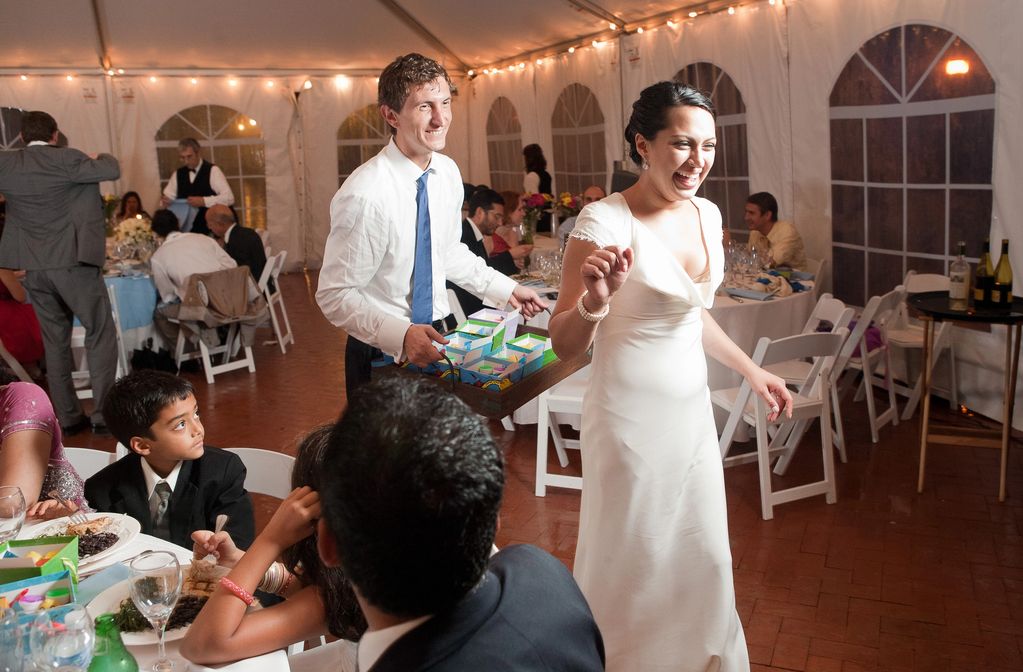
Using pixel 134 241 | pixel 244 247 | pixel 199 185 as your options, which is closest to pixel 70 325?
pixel 134 241

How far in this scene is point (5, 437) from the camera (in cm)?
264

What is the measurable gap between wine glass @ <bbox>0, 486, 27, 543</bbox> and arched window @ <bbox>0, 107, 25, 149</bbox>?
11.4m

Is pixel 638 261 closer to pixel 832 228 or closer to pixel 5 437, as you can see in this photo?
pixel 5 437

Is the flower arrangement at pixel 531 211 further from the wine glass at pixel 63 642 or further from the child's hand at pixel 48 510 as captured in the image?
the wine glass at pixel 63 642

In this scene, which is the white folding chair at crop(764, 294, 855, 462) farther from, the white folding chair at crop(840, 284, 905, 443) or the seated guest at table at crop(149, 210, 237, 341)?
the seated guest at table at crop(149, 210, 237, 341)

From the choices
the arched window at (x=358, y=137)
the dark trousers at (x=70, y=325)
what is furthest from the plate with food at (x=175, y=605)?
the arched window at (x=358, y=137)

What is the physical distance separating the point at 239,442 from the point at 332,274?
11.7 ft

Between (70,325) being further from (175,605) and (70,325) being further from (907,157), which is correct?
(907,157)

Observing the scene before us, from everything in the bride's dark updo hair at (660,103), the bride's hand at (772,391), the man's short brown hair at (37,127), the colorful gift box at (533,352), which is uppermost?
the man's short brown hair at (37,127)

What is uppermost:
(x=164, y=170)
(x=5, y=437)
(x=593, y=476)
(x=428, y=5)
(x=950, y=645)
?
(x=428, y=5)

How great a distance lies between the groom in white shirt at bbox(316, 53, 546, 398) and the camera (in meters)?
2.56

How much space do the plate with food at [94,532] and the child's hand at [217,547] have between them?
0.88ft

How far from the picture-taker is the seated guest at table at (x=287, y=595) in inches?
67.5

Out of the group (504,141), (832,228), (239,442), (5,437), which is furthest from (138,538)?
(504,141)
